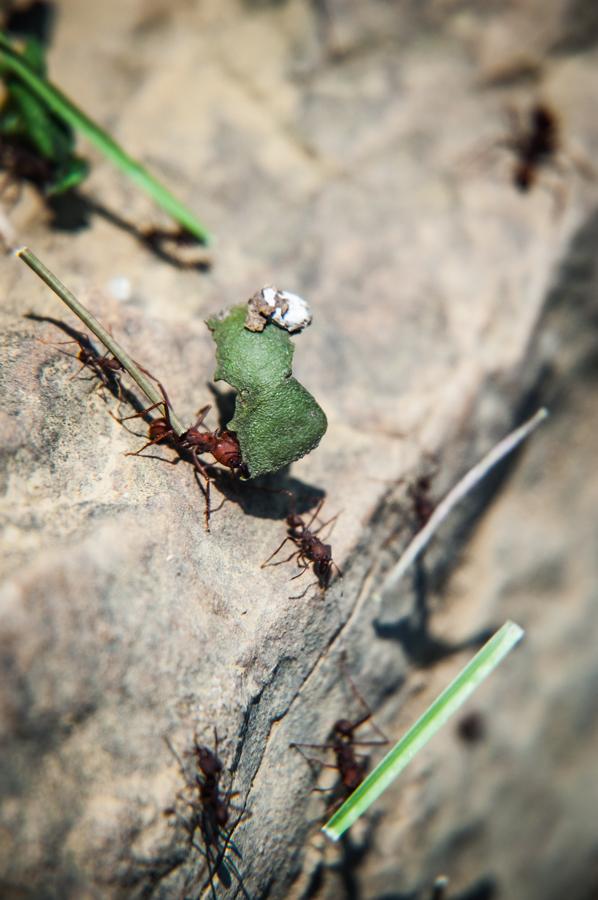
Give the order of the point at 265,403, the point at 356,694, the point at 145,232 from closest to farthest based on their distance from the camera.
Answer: the point at 265,403 → the point at 356,694 → the point at 145,232

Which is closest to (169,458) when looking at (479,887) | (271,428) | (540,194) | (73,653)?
(271,428)

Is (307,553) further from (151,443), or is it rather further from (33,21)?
(33,21)

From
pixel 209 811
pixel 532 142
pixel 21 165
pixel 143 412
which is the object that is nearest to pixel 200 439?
pixel 143 412

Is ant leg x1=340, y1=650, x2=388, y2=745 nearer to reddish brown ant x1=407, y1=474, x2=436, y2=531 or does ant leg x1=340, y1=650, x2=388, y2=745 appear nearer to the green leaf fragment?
reddish brown ant x1=407, y1=474, x2=436, y2=531

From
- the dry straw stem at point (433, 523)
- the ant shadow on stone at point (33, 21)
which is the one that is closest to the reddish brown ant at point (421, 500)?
the dry straw stem at point (433, 523)

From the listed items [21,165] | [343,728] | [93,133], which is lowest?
[343,728]
